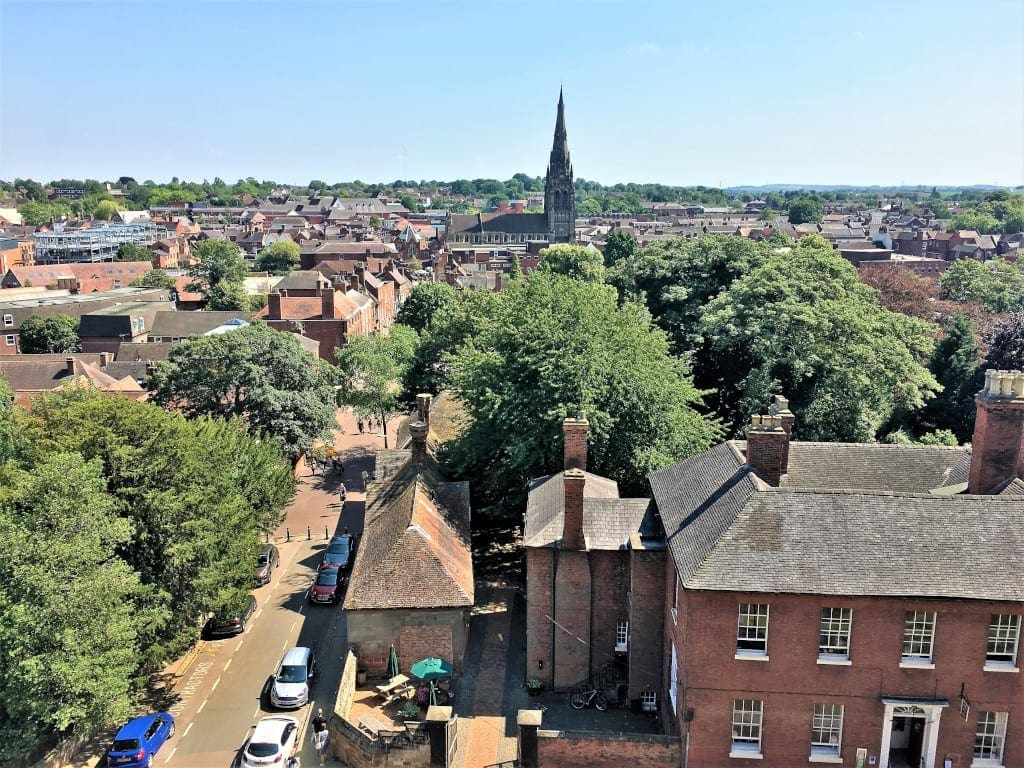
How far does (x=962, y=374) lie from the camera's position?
43.8 metres

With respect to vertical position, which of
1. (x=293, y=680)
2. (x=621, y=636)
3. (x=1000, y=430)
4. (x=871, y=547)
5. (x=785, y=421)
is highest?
(x=1000, y=430)

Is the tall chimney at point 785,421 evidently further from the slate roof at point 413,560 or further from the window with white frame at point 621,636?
the slate roof at point 413,560

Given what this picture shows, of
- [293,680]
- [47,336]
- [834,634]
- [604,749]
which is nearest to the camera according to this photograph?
[834,634]

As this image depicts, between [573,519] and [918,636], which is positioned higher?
[573,519]

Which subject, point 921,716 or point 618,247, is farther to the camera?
point 618,247

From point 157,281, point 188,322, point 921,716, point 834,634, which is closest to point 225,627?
point 834,634

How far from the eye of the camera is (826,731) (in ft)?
62.4

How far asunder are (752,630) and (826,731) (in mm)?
3197

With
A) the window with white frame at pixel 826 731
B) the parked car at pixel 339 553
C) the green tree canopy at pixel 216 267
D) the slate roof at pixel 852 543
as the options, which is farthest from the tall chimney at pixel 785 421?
the green tree canopy at pixel 216 267

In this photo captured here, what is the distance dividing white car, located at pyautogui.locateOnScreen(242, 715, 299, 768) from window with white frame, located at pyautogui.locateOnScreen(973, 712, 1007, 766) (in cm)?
1775

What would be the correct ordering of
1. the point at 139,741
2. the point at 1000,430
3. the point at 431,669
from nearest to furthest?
the point at 1000,430, the point at 139,741, the point at 431,669

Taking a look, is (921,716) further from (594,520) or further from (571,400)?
(571,400)

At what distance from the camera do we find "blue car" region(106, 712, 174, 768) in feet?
71.5

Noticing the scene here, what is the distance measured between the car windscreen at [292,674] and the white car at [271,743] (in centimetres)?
242
